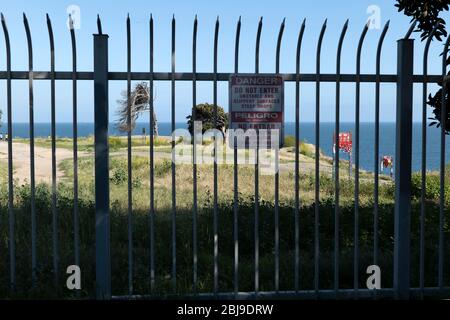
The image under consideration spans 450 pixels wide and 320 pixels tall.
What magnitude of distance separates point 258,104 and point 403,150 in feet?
4.60

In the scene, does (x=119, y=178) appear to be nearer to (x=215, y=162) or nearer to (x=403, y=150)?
(x=215, y=162)

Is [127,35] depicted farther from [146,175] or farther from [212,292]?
[146,175]

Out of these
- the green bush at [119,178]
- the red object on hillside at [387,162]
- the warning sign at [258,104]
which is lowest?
the green bush at [119,178]

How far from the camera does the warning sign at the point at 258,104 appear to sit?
444 centimetres

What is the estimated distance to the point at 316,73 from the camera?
4.51 metres

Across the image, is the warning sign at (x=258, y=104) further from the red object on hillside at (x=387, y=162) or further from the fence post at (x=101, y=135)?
the red object on hillside at (x=387, y=162)

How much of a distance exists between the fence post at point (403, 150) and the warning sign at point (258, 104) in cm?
111

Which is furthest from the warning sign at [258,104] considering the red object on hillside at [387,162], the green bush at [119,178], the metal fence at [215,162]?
the red object on hillside at [387,162]

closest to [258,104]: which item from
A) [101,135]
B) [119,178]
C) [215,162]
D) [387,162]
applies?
[215,162]

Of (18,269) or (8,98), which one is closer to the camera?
(8,98)

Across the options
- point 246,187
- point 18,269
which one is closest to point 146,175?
point 246,187

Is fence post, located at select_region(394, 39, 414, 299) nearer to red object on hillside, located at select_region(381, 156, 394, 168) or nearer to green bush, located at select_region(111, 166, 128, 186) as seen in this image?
green bush, located at select_region(111, 166, 128, 186)

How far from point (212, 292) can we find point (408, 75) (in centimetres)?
267

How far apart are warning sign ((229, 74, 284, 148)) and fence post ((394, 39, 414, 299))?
3.65ft
